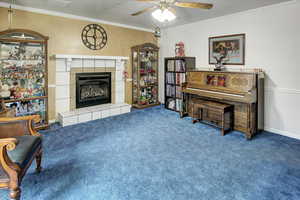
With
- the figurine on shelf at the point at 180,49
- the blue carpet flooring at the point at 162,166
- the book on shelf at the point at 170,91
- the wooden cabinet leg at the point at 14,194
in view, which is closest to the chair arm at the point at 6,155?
the wooden cabinet leg at the point at 14,194

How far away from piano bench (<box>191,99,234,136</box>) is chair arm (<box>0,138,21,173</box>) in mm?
3186

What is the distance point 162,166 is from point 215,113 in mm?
2177

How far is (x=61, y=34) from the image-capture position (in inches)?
161

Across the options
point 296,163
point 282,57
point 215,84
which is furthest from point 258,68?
point 296,163

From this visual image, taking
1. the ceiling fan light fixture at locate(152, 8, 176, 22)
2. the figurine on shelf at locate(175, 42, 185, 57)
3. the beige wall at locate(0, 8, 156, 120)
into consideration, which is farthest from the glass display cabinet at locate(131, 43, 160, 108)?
the ceiling fan light fixture at locate(152, 8, 176, 22)

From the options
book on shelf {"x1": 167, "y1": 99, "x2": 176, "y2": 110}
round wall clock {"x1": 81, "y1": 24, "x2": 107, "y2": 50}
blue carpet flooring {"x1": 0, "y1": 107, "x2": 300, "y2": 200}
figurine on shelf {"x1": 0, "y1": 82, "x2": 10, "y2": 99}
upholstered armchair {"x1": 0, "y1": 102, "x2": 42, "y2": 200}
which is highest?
round wall clock {"x1": 81, "y1": 24, "x2": 107, "y2": 50}

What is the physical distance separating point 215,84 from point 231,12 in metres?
1.58

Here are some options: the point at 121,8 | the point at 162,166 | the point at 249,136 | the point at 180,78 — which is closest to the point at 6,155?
the point at 162,166

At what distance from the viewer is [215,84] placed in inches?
156

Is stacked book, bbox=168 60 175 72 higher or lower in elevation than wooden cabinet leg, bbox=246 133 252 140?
higher

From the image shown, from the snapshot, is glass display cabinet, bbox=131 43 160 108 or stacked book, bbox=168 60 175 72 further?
glass display cabinet, bbox=131 43 160 108

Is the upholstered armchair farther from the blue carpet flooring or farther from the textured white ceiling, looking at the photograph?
the textured white ceiling

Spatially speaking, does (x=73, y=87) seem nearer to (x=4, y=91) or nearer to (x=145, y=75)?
(x=4, y=91)

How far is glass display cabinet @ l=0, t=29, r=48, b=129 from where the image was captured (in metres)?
3.35
